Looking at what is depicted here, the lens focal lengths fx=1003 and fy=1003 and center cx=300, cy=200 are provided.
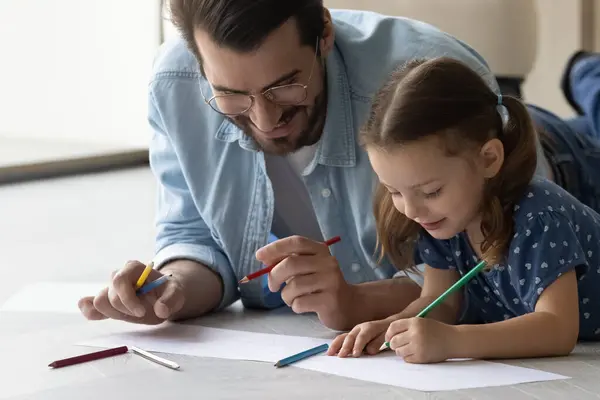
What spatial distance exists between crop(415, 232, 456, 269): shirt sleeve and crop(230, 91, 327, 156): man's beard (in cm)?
26

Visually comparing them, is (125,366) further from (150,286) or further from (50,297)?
(50,297)

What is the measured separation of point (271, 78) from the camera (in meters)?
1.49

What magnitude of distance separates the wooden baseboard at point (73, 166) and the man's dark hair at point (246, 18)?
2.29 metres

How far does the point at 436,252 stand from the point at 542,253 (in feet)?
0.68

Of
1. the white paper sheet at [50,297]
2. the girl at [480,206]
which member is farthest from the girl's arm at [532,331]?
the white paper sheet at [50,297]

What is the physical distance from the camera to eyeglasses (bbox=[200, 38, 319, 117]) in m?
1.51

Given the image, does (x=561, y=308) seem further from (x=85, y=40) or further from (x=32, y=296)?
(x=85, y=40)

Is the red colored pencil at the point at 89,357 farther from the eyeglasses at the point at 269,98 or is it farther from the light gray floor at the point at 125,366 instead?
the eyeglasses at the point at 269,98

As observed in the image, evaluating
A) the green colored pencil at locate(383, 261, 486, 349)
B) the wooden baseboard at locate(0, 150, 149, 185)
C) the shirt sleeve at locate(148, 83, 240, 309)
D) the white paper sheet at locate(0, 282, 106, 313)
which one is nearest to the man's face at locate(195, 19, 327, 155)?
the shirt sleeve at locate(148, 83, 240, 309)

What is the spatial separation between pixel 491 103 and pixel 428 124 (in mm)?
115

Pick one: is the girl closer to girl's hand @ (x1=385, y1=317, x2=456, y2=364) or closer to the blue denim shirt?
girl's hand @ (x1=385, y1=317, x2=456, y2=364)

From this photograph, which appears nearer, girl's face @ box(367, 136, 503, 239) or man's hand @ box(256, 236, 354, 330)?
girl's face @ box(367, 136, 503, 239)

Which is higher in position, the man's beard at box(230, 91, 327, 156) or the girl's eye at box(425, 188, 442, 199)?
the man's beard at box(230, 91, 327, 156)

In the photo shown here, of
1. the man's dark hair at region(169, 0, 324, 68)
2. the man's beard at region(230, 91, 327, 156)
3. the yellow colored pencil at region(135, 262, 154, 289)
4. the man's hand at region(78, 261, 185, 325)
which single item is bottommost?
the man's hand at region(78, 261, 185, 325)
